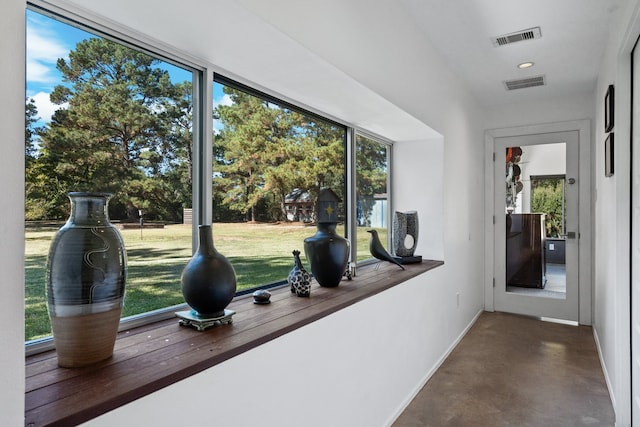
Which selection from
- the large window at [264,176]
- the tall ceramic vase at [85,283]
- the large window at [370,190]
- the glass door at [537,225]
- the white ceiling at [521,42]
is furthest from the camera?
the glass door at [537,225]

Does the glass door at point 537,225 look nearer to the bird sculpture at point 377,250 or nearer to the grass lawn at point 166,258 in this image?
the bird sculpture at point 377,250

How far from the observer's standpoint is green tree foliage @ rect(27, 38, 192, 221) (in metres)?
1.28

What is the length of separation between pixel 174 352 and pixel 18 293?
0.52 meters

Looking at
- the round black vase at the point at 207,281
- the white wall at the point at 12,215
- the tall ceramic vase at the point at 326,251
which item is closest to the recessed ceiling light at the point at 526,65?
the tall ceramic vase at the point at 326,251

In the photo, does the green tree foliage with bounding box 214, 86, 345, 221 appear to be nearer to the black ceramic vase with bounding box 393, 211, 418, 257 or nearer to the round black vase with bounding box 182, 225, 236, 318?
the round black vase with bounding box 182, 225, 236, 318

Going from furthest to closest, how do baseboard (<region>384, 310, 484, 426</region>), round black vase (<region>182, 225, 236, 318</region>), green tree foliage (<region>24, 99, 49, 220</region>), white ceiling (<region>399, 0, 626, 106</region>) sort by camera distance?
white ceiling (<region>399, 0, 626, 106</region>) < baseboard (<region>384, 310, 484, 426</region>) < round black vase (<region>182, 225, 236, 318</region>) < green tree foliage (<region>24, 99, 49, 220</region>)

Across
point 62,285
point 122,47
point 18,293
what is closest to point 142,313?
point 62,285

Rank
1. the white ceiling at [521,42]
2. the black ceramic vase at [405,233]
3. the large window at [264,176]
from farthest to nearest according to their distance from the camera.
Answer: the black ceramic vase at [405,233] → the white ceiling at [521,42] → the large window at [264,176]

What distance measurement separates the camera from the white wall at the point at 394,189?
752 millimetres

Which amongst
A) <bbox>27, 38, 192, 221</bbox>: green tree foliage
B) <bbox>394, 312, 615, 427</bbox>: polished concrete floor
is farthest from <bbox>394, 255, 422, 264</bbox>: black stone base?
<bbox>27, 38, 192, 221</bbox>: green tree foliage

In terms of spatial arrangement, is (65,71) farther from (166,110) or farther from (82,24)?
(166,110)

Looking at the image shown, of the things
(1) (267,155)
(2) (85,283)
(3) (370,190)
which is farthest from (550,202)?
(2) (85,283)

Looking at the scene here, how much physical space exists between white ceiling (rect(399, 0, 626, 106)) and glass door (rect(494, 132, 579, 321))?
762mm

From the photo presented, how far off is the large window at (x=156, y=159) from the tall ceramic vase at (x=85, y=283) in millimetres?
290
